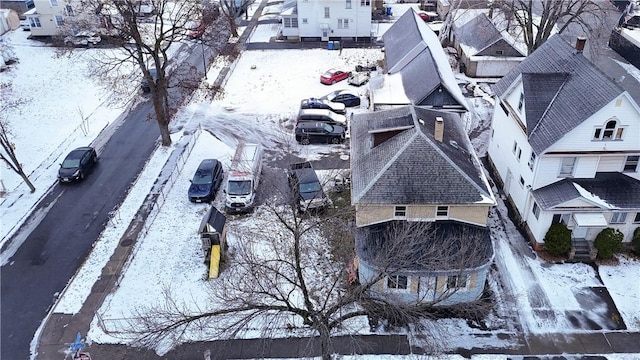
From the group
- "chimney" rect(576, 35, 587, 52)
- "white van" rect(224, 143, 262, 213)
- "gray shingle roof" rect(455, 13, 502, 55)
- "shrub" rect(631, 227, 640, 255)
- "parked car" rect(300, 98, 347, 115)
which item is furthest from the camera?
"gray shingle roof" rect(455, 13, 502, 55)

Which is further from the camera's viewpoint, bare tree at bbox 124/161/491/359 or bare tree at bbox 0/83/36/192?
bare tree at bbox 0/83/36/192

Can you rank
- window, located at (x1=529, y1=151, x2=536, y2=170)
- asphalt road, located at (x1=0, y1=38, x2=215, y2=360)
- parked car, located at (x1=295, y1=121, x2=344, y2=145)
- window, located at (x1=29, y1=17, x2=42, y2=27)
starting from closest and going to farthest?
asphalt road, located at (x1=0, y1=38, x2=215, y2=360)
window, located at (x1=529, y1=151, x2=536, y2=170)
parked car, located at (x1=295, y1=121, x2=344, y2=145)
window, located at (x1=29, y1=17, x2=42, y2=27)

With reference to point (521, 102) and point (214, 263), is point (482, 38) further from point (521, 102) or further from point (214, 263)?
point (214, 263)

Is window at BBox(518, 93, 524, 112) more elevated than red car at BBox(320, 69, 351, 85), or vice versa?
window at BBox(518, 93, 524, 112)

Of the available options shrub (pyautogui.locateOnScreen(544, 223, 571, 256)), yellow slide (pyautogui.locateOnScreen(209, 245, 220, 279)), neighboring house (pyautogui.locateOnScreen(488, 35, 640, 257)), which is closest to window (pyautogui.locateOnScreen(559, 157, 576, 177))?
neighboring house (pyautogui.locateOnScreen(488, 35, 640, 257))

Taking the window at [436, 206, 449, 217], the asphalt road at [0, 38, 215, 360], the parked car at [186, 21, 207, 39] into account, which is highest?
the parked car at [186, 21, 207, 39]

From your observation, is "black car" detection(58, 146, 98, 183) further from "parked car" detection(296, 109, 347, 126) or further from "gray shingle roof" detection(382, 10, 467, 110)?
"gray shingle roof" detection(382, 10, 467, 110)

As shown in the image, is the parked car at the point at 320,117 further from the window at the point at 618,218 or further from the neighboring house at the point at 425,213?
the window at the point at 618,218

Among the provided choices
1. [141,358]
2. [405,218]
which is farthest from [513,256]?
[141,358]
